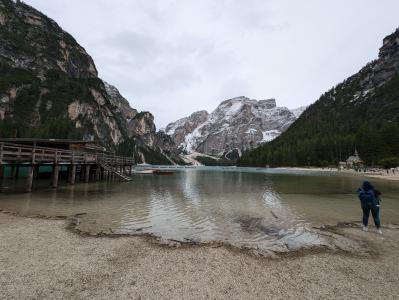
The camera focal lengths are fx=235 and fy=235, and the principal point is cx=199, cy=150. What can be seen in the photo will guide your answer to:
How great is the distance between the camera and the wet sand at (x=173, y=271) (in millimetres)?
6926

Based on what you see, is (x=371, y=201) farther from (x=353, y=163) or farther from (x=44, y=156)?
(x=353, y=163)

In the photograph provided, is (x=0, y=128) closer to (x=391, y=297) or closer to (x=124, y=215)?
(x=124, y=215)

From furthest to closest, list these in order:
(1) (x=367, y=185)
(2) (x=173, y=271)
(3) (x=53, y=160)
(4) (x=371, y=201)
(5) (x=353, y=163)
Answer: (5) (x=353, y=163) → (3) (x=53, y=160) → (4) (x=371, y=201) → (1) (x=367, y=185) → (2) (x=173, y=271)

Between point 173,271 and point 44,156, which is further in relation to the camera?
point 44,156

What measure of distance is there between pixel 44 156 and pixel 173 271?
30.7 meters

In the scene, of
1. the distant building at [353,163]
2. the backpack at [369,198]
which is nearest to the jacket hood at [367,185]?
the backpack at [369,198]

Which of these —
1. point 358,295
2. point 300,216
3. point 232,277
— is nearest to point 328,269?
point 358,295

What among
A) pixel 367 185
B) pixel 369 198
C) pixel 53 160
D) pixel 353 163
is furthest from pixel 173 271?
pixel 353 163

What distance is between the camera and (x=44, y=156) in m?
31.5

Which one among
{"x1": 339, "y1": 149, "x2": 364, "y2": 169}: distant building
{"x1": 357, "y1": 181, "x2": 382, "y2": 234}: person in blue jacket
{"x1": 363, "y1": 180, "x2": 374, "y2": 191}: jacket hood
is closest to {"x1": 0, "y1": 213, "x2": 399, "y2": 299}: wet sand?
{"x1": 357, "y1": 181, "x2": 382, "y2": 234}: person in blue jacket

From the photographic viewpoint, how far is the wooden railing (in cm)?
2609

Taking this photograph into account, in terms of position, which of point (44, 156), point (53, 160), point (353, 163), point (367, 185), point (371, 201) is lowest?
point (371, 201)

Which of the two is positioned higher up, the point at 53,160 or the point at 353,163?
the point at 353,163

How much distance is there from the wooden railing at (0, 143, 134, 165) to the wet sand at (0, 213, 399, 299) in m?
18.0
